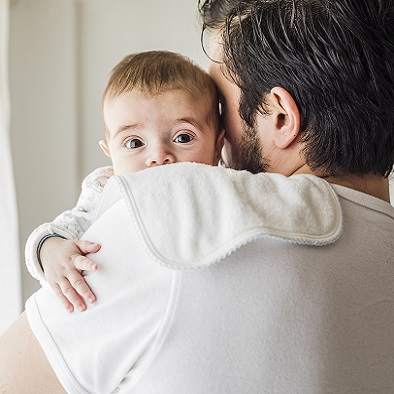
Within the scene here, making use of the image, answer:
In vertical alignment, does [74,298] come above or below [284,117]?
below

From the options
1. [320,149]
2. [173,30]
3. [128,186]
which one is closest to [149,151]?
[320,149]

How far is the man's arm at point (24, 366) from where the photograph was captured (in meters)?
0.95

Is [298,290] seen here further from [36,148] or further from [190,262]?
[36,148]

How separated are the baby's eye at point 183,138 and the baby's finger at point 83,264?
0.48m

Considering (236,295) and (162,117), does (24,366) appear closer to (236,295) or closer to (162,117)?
(236,295)

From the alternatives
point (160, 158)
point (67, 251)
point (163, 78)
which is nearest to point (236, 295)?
point (67, 251)

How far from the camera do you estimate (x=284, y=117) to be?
1.11 m

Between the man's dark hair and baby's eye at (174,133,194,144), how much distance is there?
27 cm

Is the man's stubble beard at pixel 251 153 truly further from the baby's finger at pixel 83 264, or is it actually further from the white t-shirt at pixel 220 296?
the baby's finger at pixel 83 264

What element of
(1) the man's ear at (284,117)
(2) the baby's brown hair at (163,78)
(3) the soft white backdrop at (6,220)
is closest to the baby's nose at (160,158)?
(2) the baby's brown hair at (163,78)

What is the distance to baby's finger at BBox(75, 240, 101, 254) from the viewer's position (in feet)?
3.01

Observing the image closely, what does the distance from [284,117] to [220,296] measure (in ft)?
1.25

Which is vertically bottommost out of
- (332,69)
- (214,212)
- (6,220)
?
(6,220)

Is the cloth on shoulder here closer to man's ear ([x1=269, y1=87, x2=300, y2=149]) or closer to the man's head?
man's ear ([x1=269, y1=87, x2=300, y2=149])
